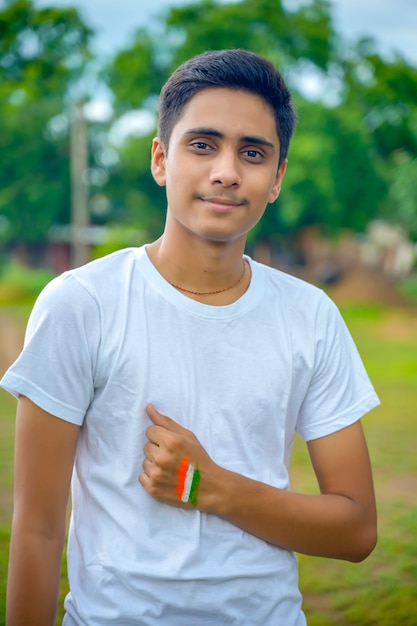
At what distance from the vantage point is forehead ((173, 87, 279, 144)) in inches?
70.3

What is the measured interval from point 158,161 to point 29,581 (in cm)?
99

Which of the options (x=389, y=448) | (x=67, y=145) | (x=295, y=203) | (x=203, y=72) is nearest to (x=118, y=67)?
(x=67, y=145)

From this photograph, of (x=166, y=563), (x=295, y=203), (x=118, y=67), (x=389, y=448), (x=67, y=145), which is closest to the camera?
(x=166, y=563)

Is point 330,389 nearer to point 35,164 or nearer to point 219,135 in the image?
point 219,135

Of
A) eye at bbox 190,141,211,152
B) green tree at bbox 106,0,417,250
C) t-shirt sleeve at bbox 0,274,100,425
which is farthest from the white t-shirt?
green tree at bbox 106,0,417,250

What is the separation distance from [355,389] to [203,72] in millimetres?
802

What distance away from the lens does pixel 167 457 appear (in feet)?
5.42

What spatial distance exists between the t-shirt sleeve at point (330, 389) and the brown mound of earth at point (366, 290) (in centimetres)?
2115

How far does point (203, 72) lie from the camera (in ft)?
5.97

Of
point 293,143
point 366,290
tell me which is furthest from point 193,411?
point 293,143

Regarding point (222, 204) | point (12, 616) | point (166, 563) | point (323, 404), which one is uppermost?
point (222, 204)

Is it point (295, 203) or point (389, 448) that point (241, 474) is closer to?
point (389, 448)

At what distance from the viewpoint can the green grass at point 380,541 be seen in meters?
3.65

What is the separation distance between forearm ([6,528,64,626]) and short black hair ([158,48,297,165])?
0.93 m
